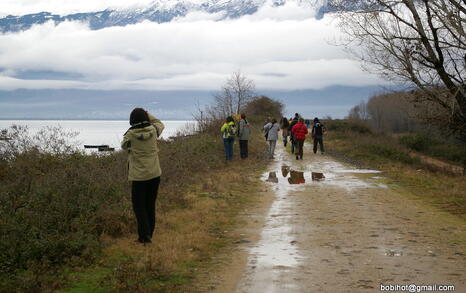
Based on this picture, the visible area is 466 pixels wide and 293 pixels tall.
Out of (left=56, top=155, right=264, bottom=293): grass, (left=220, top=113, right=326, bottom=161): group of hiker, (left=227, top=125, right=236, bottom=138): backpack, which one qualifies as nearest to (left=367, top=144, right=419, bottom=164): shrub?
(left=220, top=113, right=326, bottom=161): group of hiker

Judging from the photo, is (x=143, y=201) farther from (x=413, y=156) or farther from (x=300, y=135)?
(x=413, y=156)

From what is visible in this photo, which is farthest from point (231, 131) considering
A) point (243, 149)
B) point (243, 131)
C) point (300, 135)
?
point (300, 135)

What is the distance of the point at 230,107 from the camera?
4631 centimetres

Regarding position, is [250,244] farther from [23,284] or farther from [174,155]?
[174,155]

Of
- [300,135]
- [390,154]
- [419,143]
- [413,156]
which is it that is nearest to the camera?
[300,135]

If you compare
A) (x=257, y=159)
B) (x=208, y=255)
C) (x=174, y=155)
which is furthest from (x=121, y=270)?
(x=257, y=159)

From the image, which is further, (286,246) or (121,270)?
(286,246)

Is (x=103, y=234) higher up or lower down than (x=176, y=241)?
higher up

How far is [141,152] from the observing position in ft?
24.7

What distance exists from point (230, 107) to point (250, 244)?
38.9 meters

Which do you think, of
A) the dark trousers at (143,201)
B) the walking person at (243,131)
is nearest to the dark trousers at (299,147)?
the walking person at (243,131)

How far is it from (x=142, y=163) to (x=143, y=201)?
23.2 inches

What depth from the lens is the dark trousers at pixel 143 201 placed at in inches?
297

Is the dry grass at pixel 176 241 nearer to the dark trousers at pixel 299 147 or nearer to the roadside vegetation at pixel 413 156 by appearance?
the roadside vegetation at pixel 413 156
